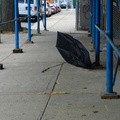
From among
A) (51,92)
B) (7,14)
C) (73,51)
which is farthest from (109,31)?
(7,14)

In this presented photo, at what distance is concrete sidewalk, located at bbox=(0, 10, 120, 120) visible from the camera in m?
5.13

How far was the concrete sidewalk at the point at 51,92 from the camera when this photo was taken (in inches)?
202

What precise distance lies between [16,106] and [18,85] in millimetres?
1372

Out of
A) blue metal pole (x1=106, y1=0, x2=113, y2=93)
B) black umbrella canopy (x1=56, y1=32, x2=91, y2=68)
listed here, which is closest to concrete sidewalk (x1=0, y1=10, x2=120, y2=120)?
black umbrella canopy (x1=56, y1=32, x2=91, y2=68)

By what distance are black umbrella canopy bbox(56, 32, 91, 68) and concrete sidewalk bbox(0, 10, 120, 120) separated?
16 cm

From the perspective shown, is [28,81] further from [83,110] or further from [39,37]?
[39,37]

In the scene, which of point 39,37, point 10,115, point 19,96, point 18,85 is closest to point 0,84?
point 18,85

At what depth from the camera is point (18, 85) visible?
6.86 m

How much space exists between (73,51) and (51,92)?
7.84 feet

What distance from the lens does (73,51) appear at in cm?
852

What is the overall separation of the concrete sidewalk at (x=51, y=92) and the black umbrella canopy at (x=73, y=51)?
6.3 inches

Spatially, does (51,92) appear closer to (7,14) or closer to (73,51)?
(73,51)

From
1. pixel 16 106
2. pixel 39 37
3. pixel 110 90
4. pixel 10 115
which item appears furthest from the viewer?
pixel 39 37

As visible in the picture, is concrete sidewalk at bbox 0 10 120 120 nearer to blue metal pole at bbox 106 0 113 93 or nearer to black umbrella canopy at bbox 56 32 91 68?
black umbrella canopy at bbox 56 32 91 68
